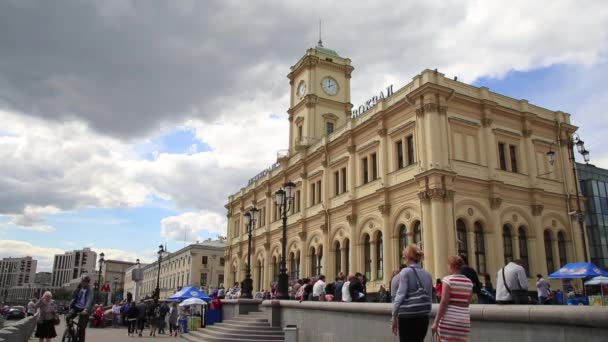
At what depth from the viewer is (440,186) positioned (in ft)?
82.3

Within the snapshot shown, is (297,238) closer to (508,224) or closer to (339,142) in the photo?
(339,142)

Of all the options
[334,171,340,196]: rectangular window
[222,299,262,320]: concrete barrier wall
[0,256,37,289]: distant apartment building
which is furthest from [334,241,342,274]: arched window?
[0,256,37,289]: distant apartment building

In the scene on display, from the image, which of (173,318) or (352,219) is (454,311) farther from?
(352,219)

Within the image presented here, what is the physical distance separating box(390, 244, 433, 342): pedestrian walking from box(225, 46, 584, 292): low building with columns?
18.2 meters

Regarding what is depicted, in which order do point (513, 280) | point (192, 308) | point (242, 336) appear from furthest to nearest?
point (192, 308) < point (242, 336) < point (513, 280)

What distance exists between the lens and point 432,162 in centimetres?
2548

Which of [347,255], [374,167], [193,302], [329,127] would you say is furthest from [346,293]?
[329,127]

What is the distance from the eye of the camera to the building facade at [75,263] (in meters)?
179

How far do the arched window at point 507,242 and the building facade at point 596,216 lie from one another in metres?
10.6

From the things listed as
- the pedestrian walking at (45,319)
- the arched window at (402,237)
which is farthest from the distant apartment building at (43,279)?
the pedestrian walking at (45,319)

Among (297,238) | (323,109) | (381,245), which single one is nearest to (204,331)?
(381,245)

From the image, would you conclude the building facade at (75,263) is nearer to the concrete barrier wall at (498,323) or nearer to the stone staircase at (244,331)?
the stone staircase at (244,331)

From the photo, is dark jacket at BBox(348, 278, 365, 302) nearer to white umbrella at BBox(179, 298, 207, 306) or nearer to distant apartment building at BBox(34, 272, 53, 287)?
white umbrella at BBox(179, 298, 207, 306)

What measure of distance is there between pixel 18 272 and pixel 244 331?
214m
